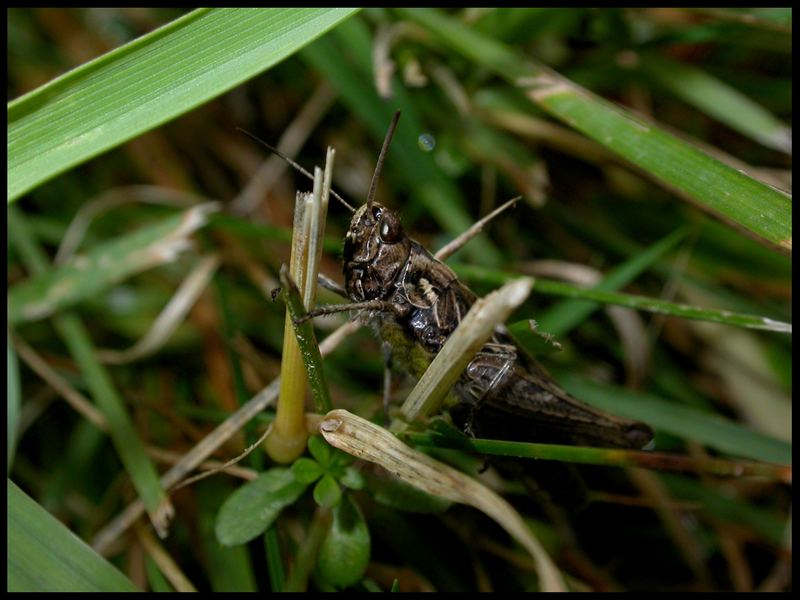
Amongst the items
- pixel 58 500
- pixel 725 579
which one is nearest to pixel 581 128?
pixel 725 579

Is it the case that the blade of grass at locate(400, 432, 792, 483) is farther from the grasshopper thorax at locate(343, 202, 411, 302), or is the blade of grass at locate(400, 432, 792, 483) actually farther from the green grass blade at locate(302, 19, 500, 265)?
the green grass blade at locate(302, 19, 500, 265)

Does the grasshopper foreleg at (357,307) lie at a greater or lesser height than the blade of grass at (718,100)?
greater

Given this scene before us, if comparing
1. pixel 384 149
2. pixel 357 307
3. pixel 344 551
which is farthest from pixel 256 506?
pixel 384 149

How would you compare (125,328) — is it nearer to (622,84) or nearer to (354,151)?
(354,151)

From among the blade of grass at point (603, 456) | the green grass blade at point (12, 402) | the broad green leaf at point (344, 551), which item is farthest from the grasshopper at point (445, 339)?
the green grass blade at point (12, 402)

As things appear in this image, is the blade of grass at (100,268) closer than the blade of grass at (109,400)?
No

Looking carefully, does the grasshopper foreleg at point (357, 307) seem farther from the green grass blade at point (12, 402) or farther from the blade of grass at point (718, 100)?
the blade of grass at point (718, 100)
